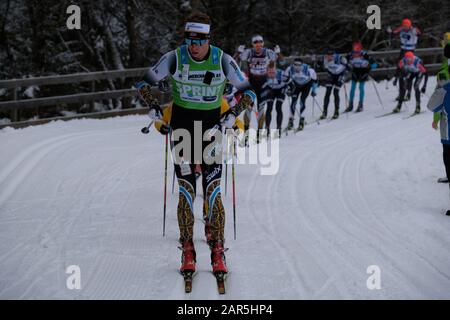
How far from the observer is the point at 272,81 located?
544 inches

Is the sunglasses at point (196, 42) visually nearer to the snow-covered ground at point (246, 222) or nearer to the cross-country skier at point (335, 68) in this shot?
the snow-covered ground at point (246, 222)

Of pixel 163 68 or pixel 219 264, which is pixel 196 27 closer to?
pixel 163 68

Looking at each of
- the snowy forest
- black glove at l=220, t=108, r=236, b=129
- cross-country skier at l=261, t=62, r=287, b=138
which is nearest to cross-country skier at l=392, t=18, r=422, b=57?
the snowy forest

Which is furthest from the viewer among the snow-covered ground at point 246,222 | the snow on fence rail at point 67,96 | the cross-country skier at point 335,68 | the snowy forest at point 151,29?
the snowy forest at point 151,29

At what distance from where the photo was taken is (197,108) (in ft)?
→ 18.8

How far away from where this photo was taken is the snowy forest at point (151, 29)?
18.5 m

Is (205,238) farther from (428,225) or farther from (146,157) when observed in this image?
(146,157)

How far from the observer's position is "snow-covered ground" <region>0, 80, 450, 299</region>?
5.47m

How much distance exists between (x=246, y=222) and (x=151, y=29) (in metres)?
15.6

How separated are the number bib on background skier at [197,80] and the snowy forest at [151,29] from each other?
12.5 metres

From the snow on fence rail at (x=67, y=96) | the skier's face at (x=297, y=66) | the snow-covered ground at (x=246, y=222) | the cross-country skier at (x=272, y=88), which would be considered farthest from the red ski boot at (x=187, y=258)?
the skier's face at (x=297, y=66)

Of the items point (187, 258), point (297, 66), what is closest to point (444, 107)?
point (187, 258)
